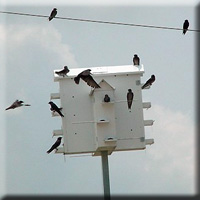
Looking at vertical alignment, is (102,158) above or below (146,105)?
below

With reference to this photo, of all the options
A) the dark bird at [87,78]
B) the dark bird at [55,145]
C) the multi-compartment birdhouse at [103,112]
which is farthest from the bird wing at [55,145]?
the dark bird at [87,78]

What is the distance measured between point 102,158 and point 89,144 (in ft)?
1.30

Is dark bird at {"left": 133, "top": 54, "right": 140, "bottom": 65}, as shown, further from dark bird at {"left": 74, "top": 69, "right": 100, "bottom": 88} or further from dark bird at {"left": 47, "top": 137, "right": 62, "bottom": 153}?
dark bird at {"left": 47, "top": 137, "right": 62, "bottom": 153}

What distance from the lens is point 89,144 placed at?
10.8 m

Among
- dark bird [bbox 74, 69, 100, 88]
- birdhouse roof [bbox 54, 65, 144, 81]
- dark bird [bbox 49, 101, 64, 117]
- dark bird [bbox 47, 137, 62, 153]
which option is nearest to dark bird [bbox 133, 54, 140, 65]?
birdhouse roof [bbox 54, 65, 144, 81]

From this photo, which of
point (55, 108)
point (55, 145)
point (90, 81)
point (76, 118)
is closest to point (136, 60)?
point (90, 81)

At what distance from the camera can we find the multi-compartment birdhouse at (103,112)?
1062 cm

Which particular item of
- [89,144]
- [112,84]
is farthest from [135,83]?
[89,144]

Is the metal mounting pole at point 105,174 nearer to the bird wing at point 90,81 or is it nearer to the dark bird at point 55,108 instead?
the dark bird at point 55,108

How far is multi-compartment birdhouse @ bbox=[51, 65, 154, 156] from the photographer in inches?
418

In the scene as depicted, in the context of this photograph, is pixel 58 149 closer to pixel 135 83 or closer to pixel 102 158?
pixel 102 158

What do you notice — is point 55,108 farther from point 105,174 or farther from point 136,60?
point 136,60

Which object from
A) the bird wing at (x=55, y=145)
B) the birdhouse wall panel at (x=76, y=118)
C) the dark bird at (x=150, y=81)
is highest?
the dark bird at (x=150, y=81)

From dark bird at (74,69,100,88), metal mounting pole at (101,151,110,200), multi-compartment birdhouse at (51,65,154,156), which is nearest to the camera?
dark bird at (74,69,100,88)
